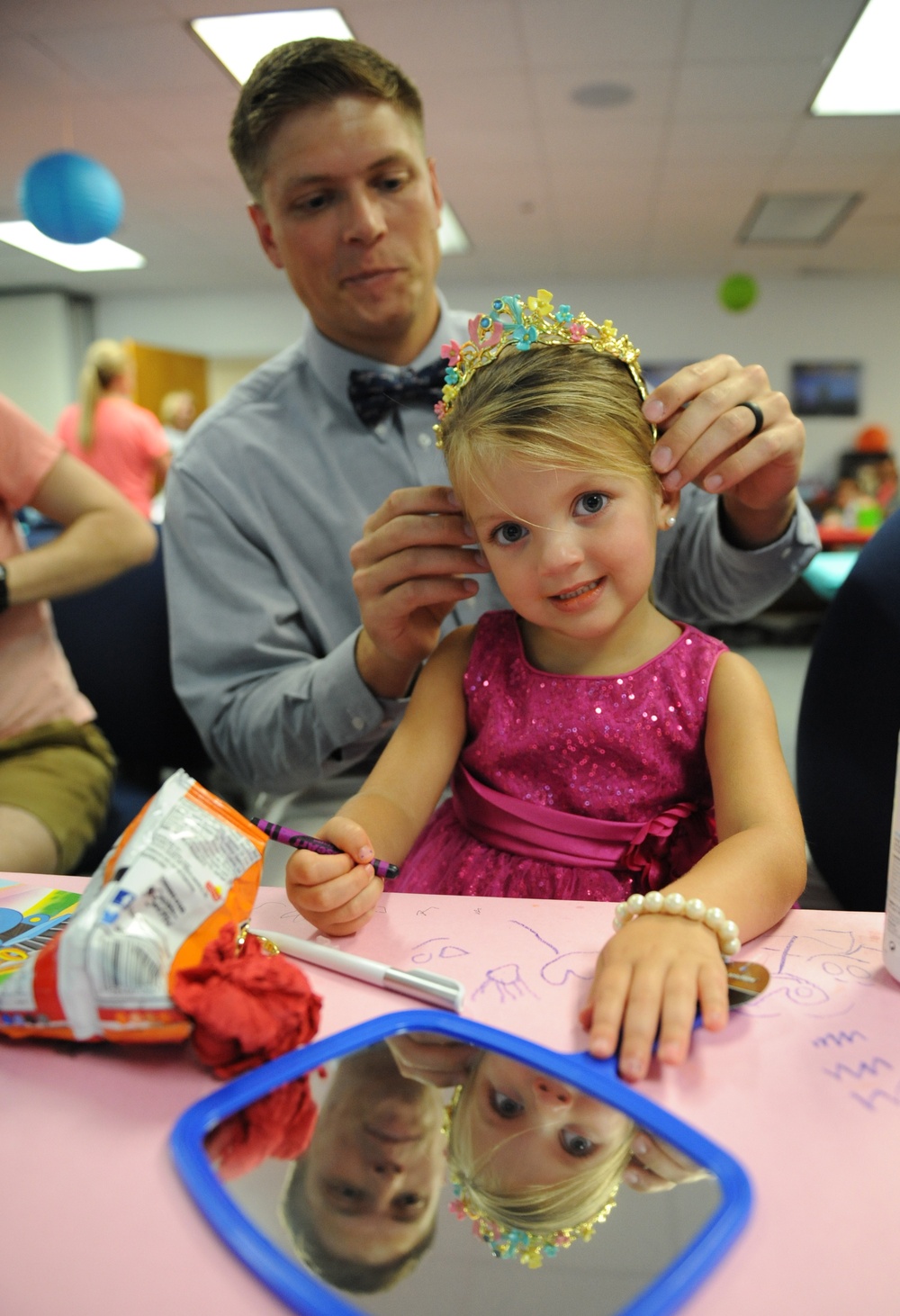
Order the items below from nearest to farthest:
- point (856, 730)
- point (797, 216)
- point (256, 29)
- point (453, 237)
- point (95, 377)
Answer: point (856, 730), point (256, 29), point (95, 377), point (797, 216), point (453, 237)

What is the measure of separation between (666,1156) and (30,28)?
4.76 m

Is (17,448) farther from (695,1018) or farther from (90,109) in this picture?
(90,109)

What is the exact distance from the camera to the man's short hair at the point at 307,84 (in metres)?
1.27

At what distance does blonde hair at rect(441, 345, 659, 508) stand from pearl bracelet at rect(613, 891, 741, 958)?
1.33 ft

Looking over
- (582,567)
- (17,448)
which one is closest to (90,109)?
(17,448)

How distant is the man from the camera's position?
49.7 inches

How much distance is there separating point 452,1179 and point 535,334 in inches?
30.0

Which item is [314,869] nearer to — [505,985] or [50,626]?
[505,985]

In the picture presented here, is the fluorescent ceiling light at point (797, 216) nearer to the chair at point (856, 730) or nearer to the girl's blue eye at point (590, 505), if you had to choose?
the chair at point (856, 730)

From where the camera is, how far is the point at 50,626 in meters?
1.56

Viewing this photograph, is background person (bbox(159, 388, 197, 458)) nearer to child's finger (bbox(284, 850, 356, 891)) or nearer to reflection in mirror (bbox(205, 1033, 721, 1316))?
child's finger (bbox(284, 850, 356, 891))

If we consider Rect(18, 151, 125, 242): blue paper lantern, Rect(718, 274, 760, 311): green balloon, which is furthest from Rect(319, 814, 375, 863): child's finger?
Rect(718, 274, 760, 311): green balloon

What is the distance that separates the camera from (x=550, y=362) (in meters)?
0.92

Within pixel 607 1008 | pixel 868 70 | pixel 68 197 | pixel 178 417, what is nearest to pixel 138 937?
pixel 607 1008
